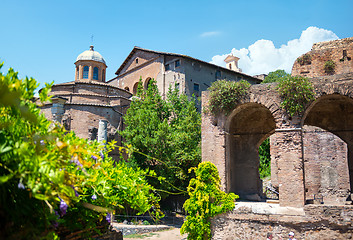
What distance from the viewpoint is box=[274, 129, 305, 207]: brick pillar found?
10.00 meters

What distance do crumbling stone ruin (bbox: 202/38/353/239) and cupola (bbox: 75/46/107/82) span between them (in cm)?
2239

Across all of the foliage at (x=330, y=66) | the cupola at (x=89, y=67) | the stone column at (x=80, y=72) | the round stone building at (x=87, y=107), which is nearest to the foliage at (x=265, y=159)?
the round stone building at (x=87, y=107)

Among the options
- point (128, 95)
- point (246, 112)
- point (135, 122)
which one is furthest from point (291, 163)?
point (128, 95)

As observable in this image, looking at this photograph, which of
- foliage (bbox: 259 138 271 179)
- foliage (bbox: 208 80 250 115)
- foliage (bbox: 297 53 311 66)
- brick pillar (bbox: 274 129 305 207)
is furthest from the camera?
foliage (bbox: 259 138 271 179)

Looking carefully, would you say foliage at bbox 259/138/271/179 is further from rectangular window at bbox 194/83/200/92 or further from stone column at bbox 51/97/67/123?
stone column at bbox 51/97/67/123

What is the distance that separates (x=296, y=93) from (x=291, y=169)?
2622 mm

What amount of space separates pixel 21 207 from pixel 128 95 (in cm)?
2827

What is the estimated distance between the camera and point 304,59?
15.2 meters

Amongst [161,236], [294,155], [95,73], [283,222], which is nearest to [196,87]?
[95,73]

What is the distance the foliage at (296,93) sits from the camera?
10.3 metres

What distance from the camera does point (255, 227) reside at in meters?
10.2

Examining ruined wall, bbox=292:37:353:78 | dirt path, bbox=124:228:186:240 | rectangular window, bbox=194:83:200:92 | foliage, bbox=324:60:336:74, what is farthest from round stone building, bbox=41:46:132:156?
foliage, bbox=324:60:336:74

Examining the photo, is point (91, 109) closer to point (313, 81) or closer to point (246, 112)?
point (246, 112)

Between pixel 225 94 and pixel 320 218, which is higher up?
pixel 225 94
